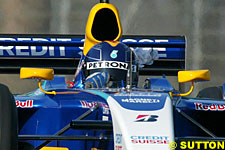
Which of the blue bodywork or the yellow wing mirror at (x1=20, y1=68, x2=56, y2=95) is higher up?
the yellow wing mirror at (x1=20, y1=68, x2=56, y2=95)

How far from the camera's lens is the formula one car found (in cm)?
316

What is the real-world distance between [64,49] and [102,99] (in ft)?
9.61

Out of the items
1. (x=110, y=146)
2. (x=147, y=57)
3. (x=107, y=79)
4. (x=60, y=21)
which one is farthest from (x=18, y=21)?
(x=110, y=146)

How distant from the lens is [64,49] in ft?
22.1

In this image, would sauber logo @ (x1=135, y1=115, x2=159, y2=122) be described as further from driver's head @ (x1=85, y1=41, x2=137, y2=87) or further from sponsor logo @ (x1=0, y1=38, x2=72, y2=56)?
sponsor logo @ (x1=0, y1=38, x2=72, y2=56)

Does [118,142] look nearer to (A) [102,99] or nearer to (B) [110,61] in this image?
(A) [102,99]

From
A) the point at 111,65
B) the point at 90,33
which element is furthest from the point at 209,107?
the point at 90,33

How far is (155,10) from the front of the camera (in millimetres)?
12492

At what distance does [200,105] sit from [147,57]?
1573 millimetres

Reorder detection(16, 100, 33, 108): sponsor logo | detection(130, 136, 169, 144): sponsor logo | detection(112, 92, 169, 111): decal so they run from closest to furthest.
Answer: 1. detection(130, 136, 169, 144): sponsor logo
2. detection(112, 92, 169, 111): decal
3. detection(16, 100, 33, 108): sponsor logo

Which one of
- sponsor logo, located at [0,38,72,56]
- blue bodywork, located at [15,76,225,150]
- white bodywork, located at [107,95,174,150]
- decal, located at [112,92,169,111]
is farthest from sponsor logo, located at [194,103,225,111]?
sponsor logo, located at [0,38,72,56]

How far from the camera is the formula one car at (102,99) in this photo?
3158 millimetres

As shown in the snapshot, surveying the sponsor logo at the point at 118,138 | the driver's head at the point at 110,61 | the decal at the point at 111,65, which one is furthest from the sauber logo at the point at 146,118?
the decal at the point at 111,65

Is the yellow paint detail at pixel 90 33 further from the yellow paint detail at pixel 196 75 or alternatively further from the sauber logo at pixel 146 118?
the sauber logo at pixel 146 118
